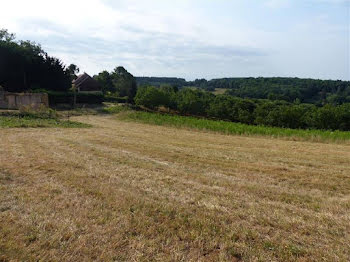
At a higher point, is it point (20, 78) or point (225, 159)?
point (20, 78)

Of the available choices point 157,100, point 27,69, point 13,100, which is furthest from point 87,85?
point 13,100

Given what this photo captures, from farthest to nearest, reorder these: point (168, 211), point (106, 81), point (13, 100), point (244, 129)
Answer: point (106, 81) < point (13, 100) < point (244, 129) < point (168, 211)

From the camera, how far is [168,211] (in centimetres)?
Result: 507

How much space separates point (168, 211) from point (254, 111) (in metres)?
46.6

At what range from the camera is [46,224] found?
14.5ft

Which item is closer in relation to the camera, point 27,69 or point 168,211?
point 168,211

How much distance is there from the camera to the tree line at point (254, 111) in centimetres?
3941

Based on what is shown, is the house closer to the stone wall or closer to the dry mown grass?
the stone wall

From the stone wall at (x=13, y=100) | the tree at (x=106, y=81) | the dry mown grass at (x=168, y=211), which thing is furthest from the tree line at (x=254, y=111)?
the dry mown grass at (x=168, y=211)

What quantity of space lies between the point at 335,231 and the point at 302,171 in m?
4.38

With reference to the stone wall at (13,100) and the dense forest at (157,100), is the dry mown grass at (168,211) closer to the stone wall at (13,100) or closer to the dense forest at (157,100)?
the stone wall at (13,100)

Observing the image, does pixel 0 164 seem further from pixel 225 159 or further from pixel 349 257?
pixel 349 257

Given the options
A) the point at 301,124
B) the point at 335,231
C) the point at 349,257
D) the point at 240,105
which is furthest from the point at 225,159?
the point at 240,105

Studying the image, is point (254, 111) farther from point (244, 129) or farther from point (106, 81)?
point (106, 81)
